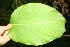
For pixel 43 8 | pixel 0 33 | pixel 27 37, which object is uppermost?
pixel 43 8

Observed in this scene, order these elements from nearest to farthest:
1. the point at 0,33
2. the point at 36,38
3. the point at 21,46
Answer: the point at 36,38 < the point at 0,33 < the point at 21,46

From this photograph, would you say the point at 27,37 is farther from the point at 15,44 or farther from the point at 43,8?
the point at 15,44

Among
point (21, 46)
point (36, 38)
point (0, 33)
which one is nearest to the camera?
point (36, 38)

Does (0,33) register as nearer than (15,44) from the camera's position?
Yes

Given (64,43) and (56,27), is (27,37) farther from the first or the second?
(64,43)

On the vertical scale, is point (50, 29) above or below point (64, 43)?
above

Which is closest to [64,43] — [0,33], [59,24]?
[0,33]
